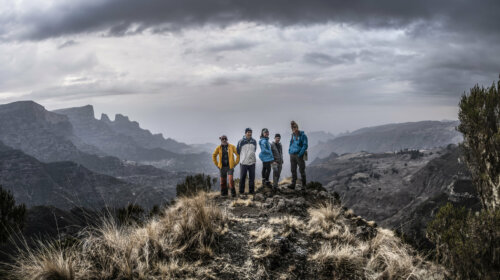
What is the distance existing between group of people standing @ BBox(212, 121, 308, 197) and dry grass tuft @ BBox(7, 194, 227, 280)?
546 cm

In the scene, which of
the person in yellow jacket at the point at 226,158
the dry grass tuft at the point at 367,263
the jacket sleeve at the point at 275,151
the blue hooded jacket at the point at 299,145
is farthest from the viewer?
the jacket sleeve at the point at 275,151

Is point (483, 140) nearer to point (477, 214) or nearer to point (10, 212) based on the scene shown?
point (477, 214)

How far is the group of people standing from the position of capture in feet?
36.6

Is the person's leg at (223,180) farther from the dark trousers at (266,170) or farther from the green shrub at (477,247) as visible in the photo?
the green shrub at (477,247)

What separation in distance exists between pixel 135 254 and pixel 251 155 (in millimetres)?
7146

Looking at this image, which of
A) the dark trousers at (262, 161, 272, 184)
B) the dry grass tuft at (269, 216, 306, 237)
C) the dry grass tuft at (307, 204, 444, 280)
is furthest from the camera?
the dark trousers at (262, 161, 272, 184)

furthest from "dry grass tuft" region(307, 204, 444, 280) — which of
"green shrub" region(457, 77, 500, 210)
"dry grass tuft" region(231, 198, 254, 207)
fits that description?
"dry grass tuft" region(231, 198, 254, 207)

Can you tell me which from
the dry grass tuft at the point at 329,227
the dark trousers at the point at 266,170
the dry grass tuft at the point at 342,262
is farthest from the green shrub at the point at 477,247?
the dark trousers at the point at 266,170

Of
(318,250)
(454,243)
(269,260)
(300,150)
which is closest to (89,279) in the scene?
(269,260)

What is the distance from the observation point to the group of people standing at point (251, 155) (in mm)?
11164

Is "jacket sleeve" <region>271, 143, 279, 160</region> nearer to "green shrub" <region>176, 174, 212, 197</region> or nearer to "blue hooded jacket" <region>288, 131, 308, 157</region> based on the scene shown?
"blue hooded jacket" <region>288, 131, 308, 157</region>

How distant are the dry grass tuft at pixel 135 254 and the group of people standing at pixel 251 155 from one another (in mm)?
5457

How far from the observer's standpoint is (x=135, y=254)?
4.50 m

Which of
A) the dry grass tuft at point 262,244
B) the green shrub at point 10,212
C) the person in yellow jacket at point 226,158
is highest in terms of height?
the person in yellow jacket at point 226,158
